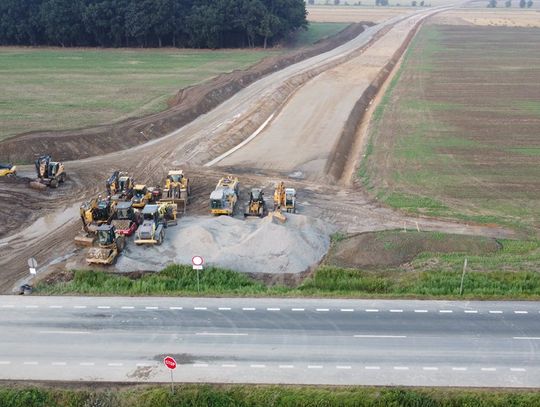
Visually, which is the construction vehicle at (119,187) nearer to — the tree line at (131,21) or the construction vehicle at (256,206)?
the construction vehicle at (256,206)

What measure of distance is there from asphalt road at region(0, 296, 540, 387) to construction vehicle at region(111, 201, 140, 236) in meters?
7.62

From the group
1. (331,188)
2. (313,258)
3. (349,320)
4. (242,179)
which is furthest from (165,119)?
(349,320)

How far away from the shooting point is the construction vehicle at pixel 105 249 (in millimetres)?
30703

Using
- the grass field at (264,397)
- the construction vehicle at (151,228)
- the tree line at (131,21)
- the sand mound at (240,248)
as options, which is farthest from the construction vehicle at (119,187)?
the tree line at (131,21)

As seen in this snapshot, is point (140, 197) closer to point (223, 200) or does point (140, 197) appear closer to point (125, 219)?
point (125, 219)

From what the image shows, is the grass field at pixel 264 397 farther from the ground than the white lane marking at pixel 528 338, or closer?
closer

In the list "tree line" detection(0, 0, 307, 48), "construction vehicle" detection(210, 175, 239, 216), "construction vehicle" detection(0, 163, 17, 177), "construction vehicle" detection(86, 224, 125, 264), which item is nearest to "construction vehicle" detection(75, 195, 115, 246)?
"construction vehicle" detection(86, 224, 125, 264)

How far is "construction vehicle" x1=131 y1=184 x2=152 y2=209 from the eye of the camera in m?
38.3

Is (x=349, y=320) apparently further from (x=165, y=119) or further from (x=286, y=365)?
(x=165, y=119)

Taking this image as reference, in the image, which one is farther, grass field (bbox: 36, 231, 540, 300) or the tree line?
the tree line

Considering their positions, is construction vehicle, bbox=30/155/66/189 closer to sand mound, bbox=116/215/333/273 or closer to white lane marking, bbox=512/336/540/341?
sand mound, bbox=116/215/333/273

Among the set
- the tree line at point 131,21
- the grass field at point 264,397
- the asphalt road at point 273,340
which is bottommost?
the grass field at point 264,397

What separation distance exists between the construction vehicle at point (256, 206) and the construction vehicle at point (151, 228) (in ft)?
19.9

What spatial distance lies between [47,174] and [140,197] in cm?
947
